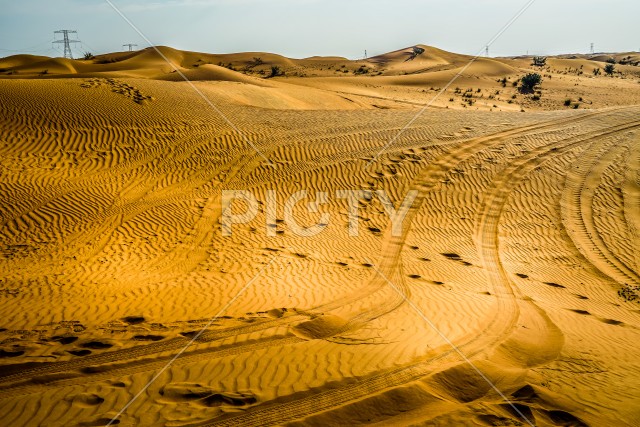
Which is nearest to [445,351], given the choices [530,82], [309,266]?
[309,266]

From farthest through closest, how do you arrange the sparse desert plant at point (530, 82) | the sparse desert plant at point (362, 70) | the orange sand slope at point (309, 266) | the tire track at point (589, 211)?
the sparse desert plant at point (362, 70) → the sparse desert plant at point (530, 82) → the tire track at point (589, 211) → the orange sand slope at point (309, 266)

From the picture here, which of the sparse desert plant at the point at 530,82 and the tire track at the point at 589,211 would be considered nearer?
the tire track at the point at 589,211

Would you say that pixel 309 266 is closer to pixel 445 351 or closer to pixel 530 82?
pixel 445 351

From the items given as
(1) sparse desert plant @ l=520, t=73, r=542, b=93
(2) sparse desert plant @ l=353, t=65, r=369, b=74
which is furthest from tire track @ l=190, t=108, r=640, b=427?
(2) sparse desert plant @ l=353, t=65, r=369, b=74

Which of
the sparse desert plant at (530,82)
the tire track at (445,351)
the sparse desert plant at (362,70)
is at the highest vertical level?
the sparse desert plant at (362,70)

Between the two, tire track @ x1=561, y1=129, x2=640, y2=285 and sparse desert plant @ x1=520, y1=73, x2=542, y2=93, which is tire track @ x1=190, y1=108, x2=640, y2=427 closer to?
tire track @ x1=561, y1=129, x2=640, y2=285

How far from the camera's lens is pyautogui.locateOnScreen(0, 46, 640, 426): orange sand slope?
491cm

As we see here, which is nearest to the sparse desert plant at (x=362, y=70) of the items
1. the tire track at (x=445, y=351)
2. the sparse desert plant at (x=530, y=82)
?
the sparse desert plant at (x=530, y=82)

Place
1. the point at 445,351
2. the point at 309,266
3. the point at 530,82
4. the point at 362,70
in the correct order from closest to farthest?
the point at 445,351 → the point at 309,266 → the point at 530,82 → the point at 362,70

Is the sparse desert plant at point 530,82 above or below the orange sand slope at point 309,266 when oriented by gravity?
above

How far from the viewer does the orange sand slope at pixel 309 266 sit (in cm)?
491

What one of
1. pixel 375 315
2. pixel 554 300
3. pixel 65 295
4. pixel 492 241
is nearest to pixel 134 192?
pixel 65 295

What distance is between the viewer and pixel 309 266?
362 inches

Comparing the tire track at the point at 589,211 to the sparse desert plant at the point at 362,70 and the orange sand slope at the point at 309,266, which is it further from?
the sparse desert plant at the point at 362,70
